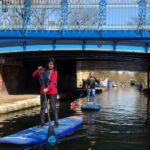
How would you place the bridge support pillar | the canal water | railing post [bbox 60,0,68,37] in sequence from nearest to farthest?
the canal water
railing post [bbox 60,0,68,37]
the bridge support pillar

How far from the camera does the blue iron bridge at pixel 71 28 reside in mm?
30922

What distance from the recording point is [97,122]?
19.9 metres

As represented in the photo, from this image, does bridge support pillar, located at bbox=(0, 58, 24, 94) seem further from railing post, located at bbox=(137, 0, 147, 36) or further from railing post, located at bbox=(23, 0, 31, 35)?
railing post, located at bbox=(137, 0, 147, 36)

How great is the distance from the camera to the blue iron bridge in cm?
3092

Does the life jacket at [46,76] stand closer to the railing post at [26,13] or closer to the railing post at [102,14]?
the railing post at [102,14]

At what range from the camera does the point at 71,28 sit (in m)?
31.5

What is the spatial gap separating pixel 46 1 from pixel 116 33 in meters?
5.88

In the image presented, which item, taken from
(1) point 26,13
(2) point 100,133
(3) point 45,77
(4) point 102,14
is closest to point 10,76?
(1) point 26,13

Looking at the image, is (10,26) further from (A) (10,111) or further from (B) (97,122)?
(B) (97,122)

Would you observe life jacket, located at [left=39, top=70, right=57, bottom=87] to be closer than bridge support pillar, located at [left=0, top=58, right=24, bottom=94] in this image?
Yes

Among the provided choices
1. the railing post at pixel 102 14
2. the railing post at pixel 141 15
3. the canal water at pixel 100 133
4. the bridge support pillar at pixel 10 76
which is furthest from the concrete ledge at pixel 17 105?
the bridge support pillar at pixel 10 76

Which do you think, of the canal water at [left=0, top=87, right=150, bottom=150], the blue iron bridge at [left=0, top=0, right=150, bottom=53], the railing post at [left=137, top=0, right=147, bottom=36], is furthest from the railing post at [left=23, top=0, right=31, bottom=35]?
the canal water at [left=0, top=87, right=150, bottom=150]

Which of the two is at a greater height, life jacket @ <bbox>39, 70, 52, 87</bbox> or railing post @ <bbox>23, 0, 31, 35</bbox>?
railing post @ <bbox>23, 0, 31, 35</bbox>

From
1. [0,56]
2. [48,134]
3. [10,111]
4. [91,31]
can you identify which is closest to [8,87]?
[0,56]
